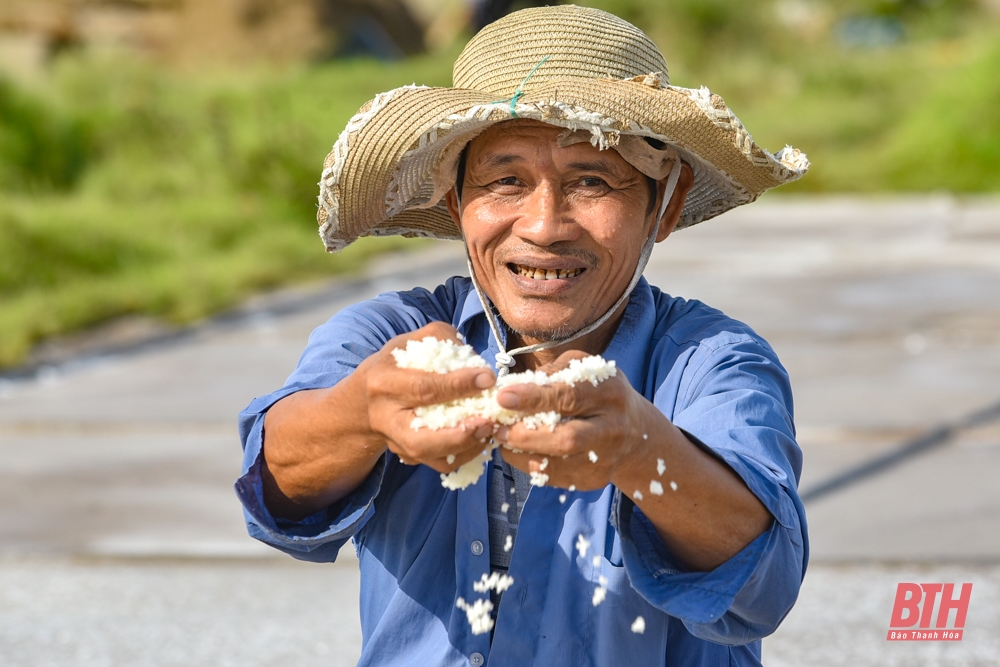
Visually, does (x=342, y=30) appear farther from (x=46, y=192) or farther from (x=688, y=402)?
(x=688, y=402)

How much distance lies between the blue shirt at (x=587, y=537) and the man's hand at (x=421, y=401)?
0.26 meters

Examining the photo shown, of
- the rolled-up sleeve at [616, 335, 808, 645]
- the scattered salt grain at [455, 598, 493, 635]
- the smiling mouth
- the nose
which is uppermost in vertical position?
the nose

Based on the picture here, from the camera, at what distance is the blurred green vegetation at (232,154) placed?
9.02 metres

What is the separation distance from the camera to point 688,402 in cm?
200

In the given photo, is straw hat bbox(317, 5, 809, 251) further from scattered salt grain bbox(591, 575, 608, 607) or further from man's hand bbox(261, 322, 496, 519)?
scattered salt grain bbox(591, 575, 608, 607)

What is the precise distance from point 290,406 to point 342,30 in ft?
56.7

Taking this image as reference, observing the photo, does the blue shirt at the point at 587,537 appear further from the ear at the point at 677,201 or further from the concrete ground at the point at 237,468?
the concrete ground at the point at 237,468

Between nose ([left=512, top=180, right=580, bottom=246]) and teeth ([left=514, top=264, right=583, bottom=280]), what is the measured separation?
5cm

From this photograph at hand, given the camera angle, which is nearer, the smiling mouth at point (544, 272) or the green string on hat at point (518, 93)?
the green string on hat at point (518, 93)

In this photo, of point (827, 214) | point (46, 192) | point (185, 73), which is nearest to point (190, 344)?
point (46, 192)

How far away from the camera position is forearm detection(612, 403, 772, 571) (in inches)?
64.5

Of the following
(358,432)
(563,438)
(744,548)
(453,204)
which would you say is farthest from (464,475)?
(453,204)

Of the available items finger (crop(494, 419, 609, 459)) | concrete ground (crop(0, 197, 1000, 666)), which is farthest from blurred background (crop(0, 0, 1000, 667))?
finger (crop(494, 419, 609, 459))

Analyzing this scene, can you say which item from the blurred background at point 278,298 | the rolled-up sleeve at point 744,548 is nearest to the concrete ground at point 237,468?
the blurred background at point 278,298
